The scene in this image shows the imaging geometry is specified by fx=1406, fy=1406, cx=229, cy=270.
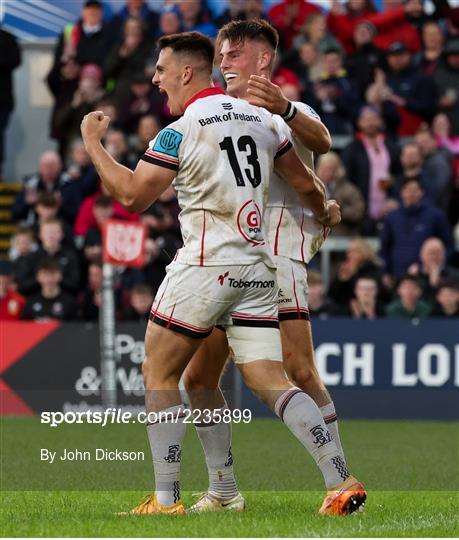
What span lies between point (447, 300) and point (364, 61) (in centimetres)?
477

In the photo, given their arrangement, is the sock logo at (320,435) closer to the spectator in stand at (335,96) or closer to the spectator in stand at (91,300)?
the spectator in stand at (91,300)

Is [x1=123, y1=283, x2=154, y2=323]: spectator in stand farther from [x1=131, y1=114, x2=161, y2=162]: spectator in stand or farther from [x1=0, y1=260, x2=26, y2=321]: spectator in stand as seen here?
[x1=131, y1=114, x2=161, y2=162]: spectator in stand

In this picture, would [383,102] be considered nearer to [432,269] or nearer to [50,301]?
[432,269]

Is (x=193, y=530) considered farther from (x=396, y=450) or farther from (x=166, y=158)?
(x=396, y=450)

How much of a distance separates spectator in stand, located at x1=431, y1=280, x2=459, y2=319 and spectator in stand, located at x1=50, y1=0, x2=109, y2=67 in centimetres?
667

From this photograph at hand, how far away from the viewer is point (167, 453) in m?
7.38

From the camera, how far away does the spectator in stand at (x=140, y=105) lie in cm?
1869

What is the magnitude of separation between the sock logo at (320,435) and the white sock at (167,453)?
0.71 meters

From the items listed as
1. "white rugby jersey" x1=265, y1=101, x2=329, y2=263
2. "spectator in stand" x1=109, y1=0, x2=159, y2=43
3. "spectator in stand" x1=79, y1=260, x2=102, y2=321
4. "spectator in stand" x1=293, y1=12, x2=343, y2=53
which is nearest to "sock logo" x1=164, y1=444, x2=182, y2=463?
"white rugby jersey" x1=265, y1=101, x2=329, y2=263

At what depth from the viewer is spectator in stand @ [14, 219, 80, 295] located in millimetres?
16391

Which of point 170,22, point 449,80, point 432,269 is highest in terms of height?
point 170,22

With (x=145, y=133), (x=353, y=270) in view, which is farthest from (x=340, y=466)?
(x=145, y=133)

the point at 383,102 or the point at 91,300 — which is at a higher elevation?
the point at 383,102

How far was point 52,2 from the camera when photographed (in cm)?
2039
